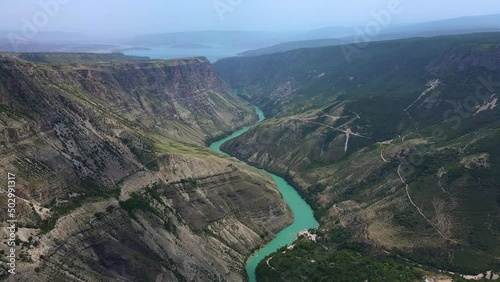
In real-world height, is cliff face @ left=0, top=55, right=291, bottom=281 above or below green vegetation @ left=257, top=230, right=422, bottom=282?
above

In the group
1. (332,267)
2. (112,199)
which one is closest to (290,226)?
(332,267)

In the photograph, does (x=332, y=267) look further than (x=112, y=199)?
No

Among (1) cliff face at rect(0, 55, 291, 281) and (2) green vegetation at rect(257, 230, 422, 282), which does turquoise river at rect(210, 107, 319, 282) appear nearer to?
(1) cliff face at rect(0, 55, 291, 281)

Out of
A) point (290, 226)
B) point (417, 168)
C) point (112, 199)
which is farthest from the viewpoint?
point (417, 168)

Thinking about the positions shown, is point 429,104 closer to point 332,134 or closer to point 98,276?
point 332,134

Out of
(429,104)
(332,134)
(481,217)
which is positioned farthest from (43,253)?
(429,104)

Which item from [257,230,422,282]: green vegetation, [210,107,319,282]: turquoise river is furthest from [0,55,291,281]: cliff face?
Answer: [257,230,422,282]: green vegetation

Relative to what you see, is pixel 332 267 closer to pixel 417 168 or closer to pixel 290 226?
pixel 290 226
